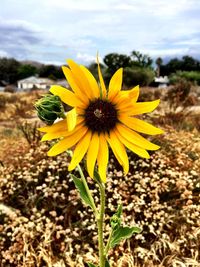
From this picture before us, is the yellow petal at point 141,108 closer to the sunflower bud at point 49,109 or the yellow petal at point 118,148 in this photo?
the yellow petal at point 118,148

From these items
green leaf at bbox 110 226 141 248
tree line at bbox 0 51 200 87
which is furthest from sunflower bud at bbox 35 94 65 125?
tree line at bbox 0 51 200 87

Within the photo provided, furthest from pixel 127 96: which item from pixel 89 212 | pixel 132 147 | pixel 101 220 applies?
pixel 89 212

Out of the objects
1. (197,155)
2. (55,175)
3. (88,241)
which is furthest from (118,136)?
(197,155)

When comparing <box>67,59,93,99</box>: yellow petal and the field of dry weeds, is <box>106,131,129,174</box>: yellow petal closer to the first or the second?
<box>67,59,93,99</box>: yellow petal

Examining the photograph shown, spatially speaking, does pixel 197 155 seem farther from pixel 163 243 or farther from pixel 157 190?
pixel 163 243

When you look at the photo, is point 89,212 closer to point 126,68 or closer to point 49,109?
point 49,109

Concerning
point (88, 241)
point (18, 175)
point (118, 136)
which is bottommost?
point (88, 241)

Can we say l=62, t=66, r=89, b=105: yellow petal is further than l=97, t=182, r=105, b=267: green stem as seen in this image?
No
